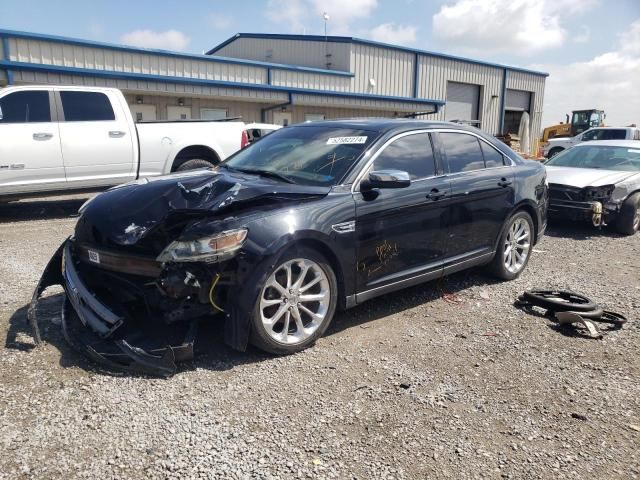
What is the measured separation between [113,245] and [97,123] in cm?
603

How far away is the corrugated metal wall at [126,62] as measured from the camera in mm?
14102

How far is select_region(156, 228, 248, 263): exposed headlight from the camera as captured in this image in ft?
10.6

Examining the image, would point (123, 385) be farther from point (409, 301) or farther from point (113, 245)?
point (409, 301)

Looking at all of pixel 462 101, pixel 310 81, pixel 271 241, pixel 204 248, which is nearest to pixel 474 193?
pixel 271 241

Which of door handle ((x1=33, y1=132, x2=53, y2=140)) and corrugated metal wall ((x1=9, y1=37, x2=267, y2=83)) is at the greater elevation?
corrugated metal wall ((x1=9, y1=37, x2=267, y2=83))

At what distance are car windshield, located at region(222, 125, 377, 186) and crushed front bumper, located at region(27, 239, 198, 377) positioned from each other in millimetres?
1486

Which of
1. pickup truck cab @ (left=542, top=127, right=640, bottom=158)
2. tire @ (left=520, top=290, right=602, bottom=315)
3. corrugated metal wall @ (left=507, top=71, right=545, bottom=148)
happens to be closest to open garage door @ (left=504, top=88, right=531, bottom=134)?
corrugated metal wall @ (left=507, top=71, right=545, bottom=148)

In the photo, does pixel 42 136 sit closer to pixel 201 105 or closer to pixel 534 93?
pixel 201 105

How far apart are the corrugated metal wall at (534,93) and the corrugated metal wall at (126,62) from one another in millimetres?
20608

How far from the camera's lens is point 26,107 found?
27.0ft

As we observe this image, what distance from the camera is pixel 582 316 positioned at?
174 inches

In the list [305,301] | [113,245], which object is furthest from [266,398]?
[113,245]

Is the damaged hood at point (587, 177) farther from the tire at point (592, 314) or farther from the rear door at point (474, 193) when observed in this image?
the tire at point (592, 314)

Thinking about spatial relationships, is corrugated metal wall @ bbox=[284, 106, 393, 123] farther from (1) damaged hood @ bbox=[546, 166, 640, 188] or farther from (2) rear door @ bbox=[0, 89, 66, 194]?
(2) rear door @ bbox=[0, 89, 66, 194]
